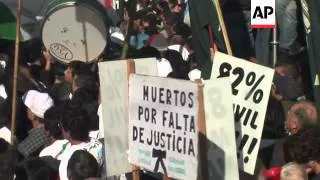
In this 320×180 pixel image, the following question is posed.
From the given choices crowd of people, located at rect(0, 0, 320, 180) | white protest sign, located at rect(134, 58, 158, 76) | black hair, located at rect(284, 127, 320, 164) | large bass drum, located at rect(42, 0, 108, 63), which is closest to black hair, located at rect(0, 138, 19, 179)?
crowd of people, located at rect(0, 0, 320, 180)

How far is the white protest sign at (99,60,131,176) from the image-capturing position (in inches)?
279

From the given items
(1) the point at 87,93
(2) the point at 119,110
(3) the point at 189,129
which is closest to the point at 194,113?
(3) the point at 189,129

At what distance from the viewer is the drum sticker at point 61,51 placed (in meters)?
13.2

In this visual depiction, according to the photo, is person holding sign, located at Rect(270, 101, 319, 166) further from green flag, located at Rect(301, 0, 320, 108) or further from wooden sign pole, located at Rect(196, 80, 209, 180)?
green flag, located at Rect(301, 0, 320, 108)

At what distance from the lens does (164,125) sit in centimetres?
635

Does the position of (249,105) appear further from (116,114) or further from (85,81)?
(85,81)

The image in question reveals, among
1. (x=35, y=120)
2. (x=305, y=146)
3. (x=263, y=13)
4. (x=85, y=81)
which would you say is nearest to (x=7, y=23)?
(x=85, y=81)

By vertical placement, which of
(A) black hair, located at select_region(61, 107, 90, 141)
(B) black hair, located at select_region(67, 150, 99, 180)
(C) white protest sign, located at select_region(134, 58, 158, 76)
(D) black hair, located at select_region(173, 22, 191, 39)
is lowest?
(B) black hair, located at select_region(67, 150, 99, 180)

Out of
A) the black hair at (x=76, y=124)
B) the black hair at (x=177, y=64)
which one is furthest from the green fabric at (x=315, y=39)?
the black hair at (x=177, y=64)

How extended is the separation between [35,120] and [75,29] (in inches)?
169

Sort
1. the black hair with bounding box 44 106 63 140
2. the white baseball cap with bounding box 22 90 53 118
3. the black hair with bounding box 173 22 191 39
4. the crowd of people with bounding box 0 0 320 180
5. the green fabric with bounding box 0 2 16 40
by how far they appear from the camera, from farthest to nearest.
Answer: the black hair with bounding box 173 22 191 39
the green fabric with bounding box 0 2 16 40
the white baseball cap with bounding box 22 90 53 118
the black hair with bounding box 44 106 63 140
the crowd of people with bounding box 0 0 320 180

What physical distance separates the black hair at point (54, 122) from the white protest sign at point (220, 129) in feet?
6.09

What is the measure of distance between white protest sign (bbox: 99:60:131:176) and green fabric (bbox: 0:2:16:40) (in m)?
5.53

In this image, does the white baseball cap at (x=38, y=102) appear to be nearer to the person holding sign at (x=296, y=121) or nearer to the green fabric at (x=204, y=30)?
the green fabric at (x=204, y=30)
